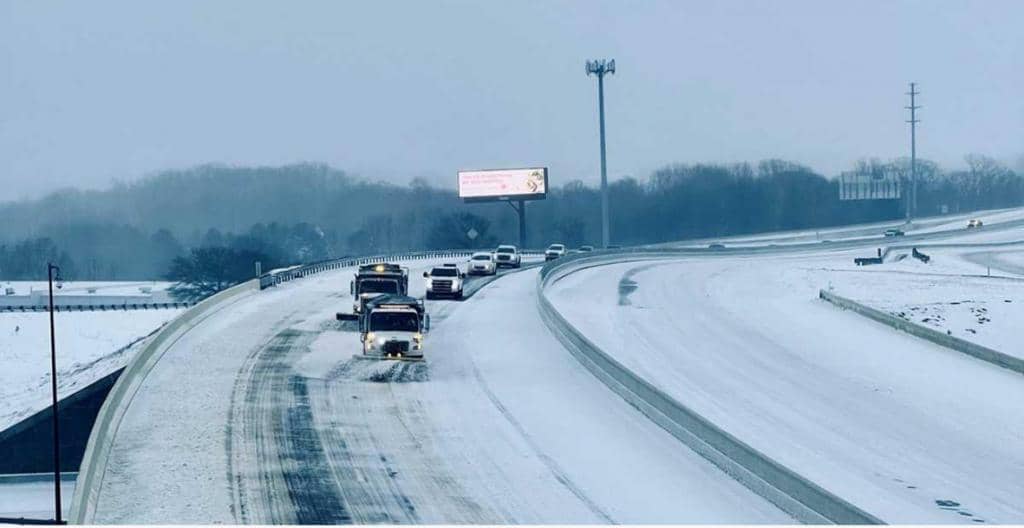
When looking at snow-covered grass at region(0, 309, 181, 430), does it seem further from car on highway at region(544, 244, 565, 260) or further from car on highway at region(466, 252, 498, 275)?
car on highway at region(544, 244, 565, 260)

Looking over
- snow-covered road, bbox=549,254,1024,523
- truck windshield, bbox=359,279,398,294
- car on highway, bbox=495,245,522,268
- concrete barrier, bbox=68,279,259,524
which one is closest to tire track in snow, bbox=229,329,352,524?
concrete barrier, bbox=68,279,259,524

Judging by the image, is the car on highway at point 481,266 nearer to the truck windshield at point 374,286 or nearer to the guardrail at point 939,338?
the guardrail at point 939,338

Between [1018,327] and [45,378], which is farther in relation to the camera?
[45,378]

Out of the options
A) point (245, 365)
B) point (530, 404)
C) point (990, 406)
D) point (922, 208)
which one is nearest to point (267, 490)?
point (530, 404)

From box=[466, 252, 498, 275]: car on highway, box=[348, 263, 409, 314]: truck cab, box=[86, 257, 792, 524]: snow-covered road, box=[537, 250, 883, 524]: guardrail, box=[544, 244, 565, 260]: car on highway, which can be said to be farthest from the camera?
box=[544, 244, 565, 260]: car on highway

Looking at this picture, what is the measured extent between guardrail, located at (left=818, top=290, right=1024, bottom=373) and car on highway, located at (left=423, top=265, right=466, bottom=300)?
1971cm

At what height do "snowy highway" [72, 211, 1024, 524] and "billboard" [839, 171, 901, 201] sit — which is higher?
"billboard" [839, 171, 901, 201]

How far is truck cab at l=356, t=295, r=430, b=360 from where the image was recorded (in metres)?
37.8

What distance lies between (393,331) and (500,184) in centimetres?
8378

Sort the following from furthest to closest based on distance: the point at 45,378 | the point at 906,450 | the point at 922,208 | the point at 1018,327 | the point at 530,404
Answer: the point at 922,208 → the point at 45,378 → the point at 1018,327 → the point at 530,404 → the point at 906,450

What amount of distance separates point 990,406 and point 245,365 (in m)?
23.2

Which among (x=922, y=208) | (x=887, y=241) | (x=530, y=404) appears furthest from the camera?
(x=922, y=208)

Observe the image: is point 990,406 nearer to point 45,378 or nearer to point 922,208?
point 45,378

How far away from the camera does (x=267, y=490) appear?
22.2 m
